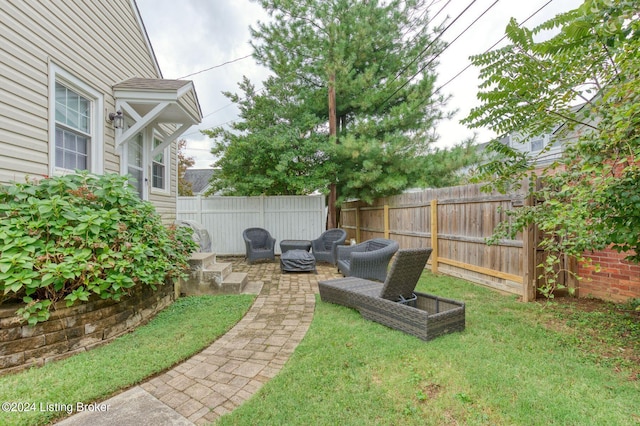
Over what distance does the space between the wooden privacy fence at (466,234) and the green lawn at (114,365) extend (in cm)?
416

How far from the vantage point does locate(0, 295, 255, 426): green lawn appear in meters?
2.07

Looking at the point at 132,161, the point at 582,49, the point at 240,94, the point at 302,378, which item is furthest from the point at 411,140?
the point at 302,378

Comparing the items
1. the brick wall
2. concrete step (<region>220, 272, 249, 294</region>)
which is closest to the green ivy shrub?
concrete step (<region>220, 272, 249, 294</region>)

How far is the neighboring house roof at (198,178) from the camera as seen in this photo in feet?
81.3

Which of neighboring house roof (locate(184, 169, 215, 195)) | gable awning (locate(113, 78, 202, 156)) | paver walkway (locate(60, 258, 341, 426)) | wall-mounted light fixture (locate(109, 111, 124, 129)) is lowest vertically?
paver walkway (locate(60, 258, 341, 426))

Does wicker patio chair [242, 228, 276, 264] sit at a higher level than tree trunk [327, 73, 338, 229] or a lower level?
lower

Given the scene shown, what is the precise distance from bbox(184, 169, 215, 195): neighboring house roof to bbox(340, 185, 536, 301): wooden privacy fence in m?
20.1

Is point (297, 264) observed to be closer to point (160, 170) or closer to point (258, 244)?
point (258, 244)

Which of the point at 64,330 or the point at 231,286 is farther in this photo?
the point at 231,286

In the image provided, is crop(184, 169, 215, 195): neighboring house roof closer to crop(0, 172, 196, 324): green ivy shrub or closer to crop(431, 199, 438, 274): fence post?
crop(431, 199, 438, 274): fence post

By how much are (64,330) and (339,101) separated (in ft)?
28.9

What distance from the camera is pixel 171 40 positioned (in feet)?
30.4

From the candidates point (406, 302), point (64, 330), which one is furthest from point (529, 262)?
point (64, 330)

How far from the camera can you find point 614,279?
13.6ft
